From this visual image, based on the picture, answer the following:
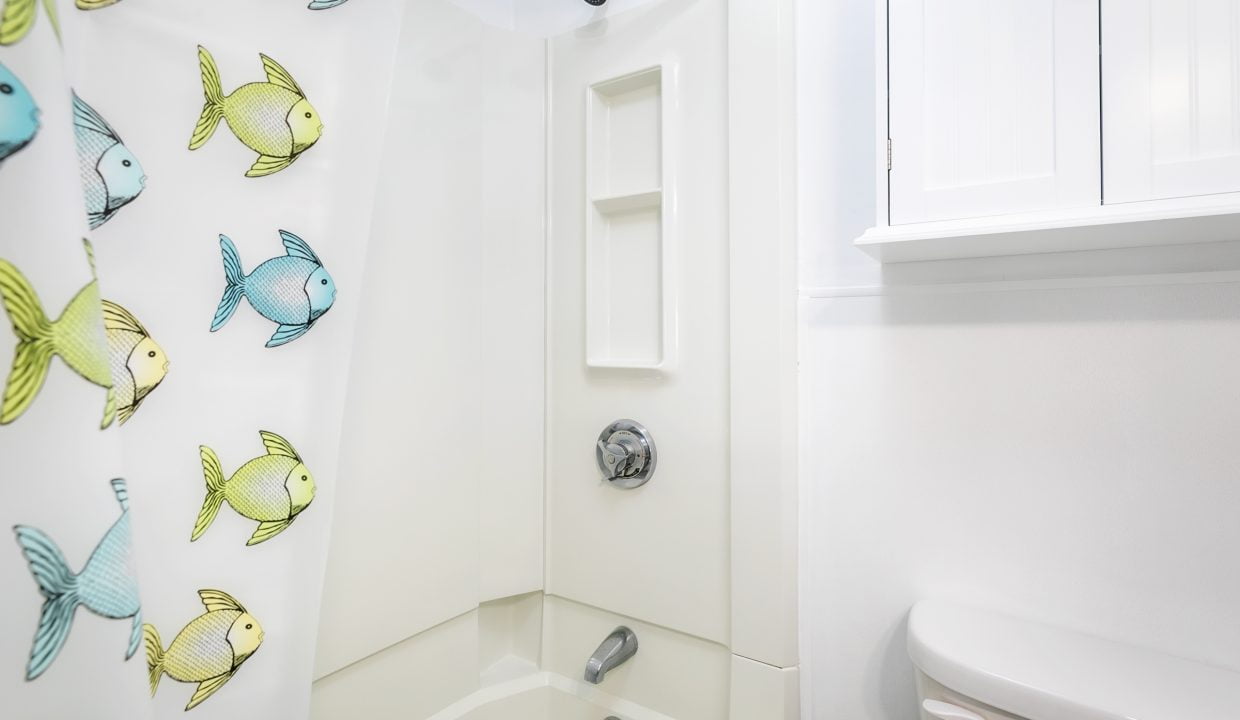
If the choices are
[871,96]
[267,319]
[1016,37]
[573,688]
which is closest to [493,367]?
[267,319]

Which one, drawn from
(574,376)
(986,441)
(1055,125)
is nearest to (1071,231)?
(1055,125)

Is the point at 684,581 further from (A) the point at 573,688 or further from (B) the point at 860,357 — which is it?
(B) the point at 860,357

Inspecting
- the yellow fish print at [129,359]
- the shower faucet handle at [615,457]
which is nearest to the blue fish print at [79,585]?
the yellow fish print at [129,359]

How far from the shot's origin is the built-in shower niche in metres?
1.09

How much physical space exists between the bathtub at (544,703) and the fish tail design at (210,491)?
0.65m

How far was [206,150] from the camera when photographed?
58 cm

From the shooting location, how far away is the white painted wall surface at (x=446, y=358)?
896 mm

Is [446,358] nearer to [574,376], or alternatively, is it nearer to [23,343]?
[574,376]

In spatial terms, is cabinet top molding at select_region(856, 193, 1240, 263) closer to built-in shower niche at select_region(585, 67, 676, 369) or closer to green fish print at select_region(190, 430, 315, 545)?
built-in shower niche at select_region(585, 67, 676, 369)

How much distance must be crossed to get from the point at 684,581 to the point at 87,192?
96cm

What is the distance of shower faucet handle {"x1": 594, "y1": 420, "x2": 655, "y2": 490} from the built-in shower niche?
0.13 meters

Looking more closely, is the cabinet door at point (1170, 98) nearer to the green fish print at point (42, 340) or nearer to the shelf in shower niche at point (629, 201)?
the shelf in shower niche at point (629, 201)

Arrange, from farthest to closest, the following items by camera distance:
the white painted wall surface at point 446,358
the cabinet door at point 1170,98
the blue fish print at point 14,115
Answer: the white painted wall surface at point 446,358 → the cabinet door at point 1170,98 → the blue fish print at point 14,115

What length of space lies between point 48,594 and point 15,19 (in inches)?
16.5
